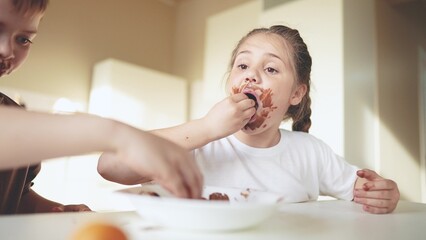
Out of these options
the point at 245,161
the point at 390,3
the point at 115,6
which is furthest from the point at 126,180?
the point at 115,6

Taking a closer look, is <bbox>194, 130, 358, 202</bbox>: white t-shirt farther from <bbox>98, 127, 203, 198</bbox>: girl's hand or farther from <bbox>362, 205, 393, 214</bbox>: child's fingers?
<bbox>98, 127, 203, 198</bbox>: girl's hand

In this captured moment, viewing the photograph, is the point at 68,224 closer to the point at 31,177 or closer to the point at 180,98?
the point at 31,177

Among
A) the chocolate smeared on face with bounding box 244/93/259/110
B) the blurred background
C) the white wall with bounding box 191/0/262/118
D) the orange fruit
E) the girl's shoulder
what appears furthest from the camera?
the white wall with bounding box 191/0/262/118

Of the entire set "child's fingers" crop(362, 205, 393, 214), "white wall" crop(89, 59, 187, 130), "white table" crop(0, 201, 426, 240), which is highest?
"white wall" crop(89, 59, 187, 130)

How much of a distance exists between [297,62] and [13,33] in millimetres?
703

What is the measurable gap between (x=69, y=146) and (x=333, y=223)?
35 centimetres

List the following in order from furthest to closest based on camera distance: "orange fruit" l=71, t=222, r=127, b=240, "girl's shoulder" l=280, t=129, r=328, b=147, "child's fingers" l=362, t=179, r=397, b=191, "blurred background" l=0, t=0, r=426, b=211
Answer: "blurred background" l=0, t=0, r=426, b=211
"girl's shoulder" l=280, t=129, r=328, b=147
"child's fingers" l=362, t=179, r=397, b=191
"orange fruit" l=71, t=222, r=127, b=240

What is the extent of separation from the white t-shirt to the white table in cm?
25

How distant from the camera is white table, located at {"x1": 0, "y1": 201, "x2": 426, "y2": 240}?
358 mm

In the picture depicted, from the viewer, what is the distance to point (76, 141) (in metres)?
0.36

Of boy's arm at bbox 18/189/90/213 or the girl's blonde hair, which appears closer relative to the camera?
boy's arm at bbox 18/189/90/213

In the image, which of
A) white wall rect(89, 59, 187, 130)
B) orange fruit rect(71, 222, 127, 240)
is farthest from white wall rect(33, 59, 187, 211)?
orange fruit rect(71, 222, 127, 240)

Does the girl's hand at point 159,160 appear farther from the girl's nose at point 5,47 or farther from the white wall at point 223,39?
the white wall at point 223,39

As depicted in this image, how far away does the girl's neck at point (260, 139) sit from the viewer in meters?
0.92
